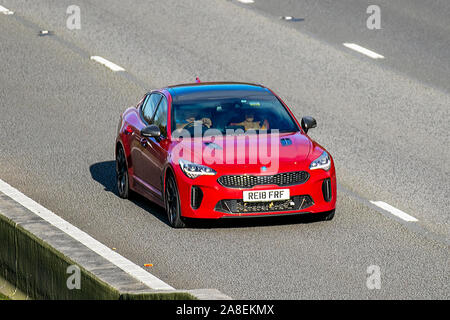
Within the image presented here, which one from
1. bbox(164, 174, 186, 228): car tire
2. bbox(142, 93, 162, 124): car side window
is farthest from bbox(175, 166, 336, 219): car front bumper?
bbox(142, 93, 162, 124): car side window

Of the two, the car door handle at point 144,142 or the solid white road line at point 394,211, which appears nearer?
the solid white road line at point 394,211

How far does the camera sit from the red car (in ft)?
42.3

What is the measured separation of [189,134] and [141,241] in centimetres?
170

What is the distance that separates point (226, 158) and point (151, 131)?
136 cm

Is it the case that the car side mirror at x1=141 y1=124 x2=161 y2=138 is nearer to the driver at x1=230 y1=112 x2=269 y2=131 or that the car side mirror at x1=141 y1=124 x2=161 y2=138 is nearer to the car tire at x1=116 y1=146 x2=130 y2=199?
the driver at x1=230 y1=112 x2=269 y2=131

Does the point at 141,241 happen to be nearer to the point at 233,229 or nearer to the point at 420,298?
the point at 233,229

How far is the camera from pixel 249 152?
43.1ft

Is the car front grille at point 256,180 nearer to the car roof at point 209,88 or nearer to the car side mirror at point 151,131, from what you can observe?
the car side mirror at point 151,131

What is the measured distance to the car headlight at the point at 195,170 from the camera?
42.5 ft

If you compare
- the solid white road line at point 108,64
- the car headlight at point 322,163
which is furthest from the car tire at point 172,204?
the solid white road line at point 108,64

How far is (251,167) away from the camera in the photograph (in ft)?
42.3

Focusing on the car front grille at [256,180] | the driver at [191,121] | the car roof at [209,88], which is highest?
the car roof at [209,88]

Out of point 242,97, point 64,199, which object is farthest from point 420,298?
point 64,199

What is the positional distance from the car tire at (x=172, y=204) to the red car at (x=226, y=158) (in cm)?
1
